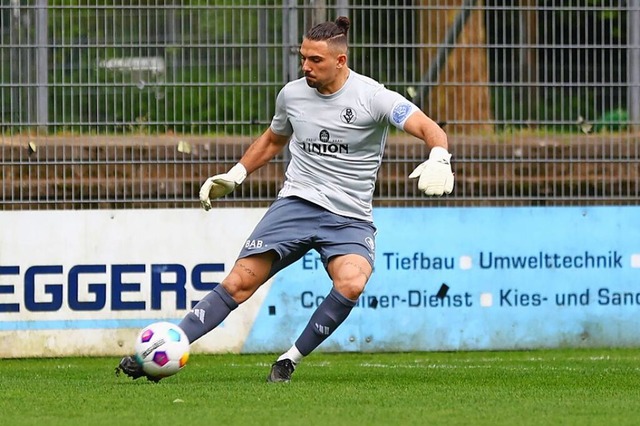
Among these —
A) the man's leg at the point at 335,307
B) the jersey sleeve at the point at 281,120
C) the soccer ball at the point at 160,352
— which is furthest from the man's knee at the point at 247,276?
the jersey sleeve at the point at 281,120

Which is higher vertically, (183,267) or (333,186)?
(333,186)

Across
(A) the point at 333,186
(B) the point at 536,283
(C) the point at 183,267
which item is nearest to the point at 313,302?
(C) the point at 183,267

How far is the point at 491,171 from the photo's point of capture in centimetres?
1173

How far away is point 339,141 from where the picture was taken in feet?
25.8

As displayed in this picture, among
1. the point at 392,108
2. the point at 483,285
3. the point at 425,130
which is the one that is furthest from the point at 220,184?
the point at 483,285

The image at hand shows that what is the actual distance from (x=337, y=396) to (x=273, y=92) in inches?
191

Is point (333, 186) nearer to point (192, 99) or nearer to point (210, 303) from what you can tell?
point (210, 303)

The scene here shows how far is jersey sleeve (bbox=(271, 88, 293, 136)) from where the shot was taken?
26.6 feet

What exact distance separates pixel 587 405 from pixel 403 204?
500 cm

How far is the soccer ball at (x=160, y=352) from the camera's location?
24.2ft

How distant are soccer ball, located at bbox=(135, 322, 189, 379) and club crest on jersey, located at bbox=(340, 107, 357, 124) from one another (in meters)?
1.45

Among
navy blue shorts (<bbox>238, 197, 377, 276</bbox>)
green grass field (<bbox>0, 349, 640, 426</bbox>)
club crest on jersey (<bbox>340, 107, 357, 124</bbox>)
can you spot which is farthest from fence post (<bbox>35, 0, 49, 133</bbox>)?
club crest on jersey (<bbox>340, 107, 357, 124</bbox>)

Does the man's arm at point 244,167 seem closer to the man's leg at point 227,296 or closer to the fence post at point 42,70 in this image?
the man's leg at point 227,296

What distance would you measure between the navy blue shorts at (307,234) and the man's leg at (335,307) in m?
0.07
